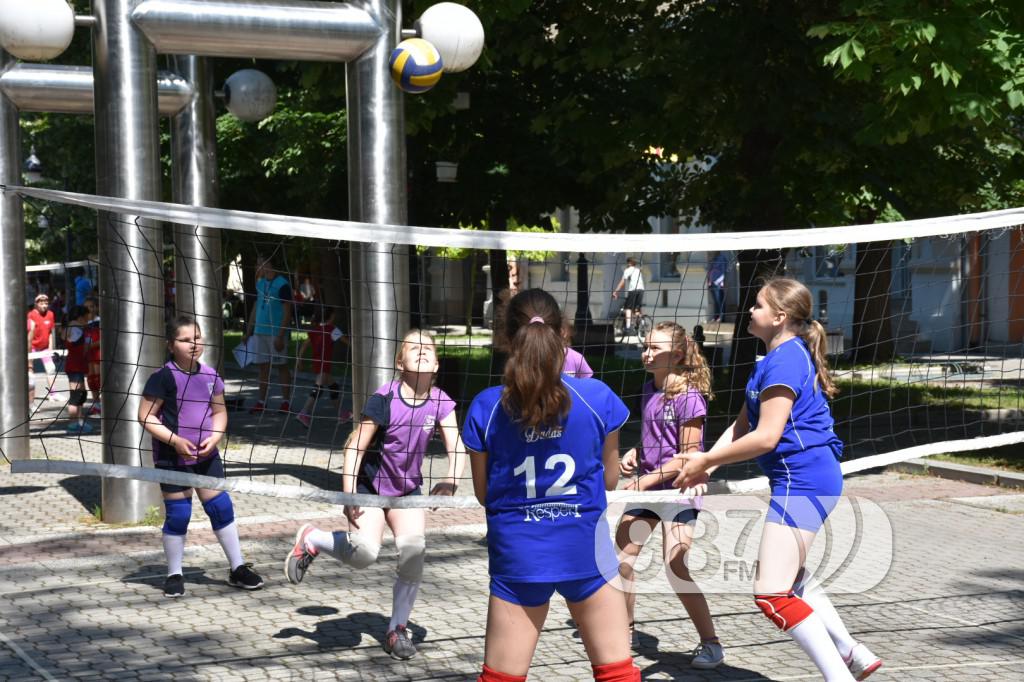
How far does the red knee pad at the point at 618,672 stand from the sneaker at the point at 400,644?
6.75ft

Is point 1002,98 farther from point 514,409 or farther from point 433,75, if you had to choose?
point 514,409

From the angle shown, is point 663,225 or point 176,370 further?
point 663,225

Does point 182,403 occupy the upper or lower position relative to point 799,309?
lower

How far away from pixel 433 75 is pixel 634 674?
6.40 meters

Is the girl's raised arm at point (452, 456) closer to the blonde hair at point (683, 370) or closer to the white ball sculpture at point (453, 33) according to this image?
the blonde hair at point (683, 370)

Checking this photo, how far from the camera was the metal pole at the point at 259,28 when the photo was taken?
30.8 ft

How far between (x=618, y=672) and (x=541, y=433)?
839 mm

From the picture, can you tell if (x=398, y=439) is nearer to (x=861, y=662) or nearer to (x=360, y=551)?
(x=360, y=551)

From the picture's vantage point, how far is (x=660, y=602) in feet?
23.9

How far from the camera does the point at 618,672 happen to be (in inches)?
164

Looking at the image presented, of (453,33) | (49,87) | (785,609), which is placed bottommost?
(785,609)

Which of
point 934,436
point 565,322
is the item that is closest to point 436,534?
point 565,322

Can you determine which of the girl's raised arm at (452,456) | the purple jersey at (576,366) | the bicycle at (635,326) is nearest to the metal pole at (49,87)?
the bicycle at (635,326)

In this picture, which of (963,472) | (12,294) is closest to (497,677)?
(963,472)
